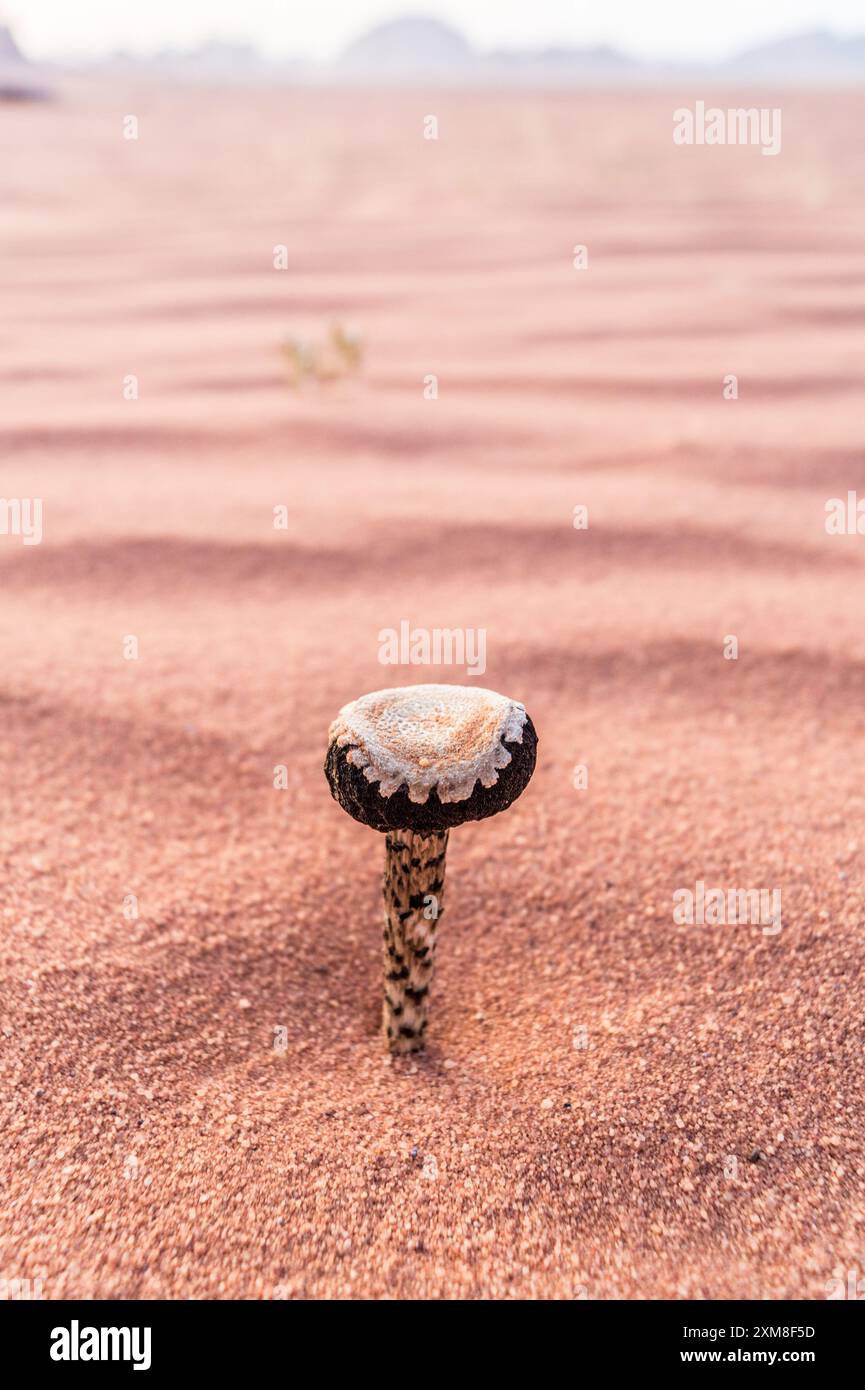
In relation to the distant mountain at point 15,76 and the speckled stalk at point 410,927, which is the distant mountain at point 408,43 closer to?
the distant mountain at point 15,76

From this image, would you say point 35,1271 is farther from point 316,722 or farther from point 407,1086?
point 316,722

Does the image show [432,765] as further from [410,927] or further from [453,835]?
[453,835]

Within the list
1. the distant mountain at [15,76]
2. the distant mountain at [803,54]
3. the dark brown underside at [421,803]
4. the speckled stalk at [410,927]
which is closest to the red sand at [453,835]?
the speckled stalk at [410,927]

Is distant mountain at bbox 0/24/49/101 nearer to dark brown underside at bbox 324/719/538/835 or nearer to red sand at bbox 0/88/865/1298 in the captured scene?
red sand at bbox 0/88/865/1298

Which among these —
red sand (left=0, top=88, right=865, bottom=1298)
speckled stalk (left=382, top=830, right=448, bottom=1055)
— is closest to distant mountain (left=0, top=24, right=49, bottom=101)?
red sand (left=0, top=88, right=865, bottom=1298)

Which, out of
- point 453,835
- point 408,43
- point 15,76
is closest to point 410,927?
point 453,835

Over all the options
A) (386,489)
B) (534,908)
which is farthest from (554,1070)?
(386,489)
